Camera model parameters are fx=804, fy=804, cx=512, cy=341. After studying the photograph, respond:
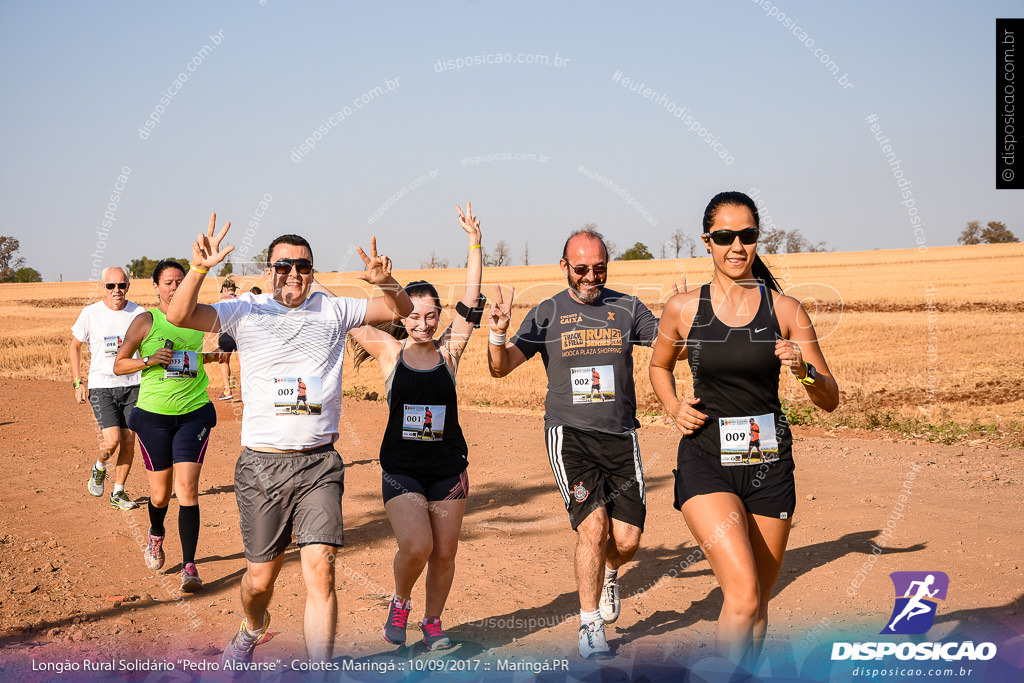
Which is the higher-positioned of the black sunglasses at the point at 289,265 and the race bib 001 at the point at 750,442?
the black sunglasses at the point at 289,265

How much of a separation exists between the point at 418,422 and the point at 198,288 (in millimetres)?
1364

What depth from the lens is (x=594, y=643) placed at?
4297 mm

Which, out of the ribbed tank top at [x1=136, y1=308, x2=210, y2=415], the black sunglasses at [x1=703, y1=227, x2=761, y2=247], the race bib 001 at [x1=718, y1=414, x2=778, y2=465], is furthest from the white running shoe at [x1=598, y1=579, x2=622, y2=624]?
the ribbed tank top at [x1=136, y1=308, x2=210, y2=415]

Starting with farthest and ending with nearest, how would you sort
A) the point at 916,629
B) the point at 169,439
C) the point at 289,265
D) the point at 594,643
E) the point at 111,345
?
the point at 111,345
the point at 169,439
the point at 916,629
the point at 594,643
the point at 289,265

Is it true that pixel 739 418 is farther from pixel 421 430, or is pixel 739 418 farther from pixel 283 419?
pixel 283 419

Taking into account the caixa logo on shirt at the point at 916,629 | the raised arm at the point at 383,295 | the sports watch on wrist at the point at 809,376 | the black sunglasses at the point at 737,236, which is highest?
the black sunglasses at the point at 737,236

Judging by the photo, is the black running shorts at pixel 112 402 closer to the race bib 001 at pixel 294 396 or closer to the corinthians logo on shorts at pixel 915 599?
the race bib 001 at pixel 294 396

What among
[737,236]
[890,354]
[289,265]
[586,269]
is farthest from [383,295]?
[890,354]

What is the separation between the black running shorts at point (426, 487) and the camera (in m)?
4.27

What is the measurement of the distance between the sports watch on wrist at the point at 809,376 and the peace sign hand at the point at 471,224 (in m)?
2.25

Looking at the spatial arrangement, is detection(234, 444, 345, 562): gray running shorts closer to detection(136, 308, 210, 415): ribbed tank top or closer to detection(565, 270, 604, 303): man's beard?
detection(565, 270, 604, 303): man's beard

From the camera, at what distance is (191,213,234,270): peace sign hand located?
360 centimetres

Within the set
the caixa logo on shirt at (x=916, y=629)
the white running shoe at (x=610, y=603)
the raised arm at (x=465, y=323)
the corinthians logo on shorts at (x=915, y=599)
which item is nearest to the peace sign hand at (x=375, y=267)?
the raised arm at (x=465, y=323)

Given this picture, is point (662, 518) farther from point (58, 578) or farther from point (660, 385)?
point (58, 578)
